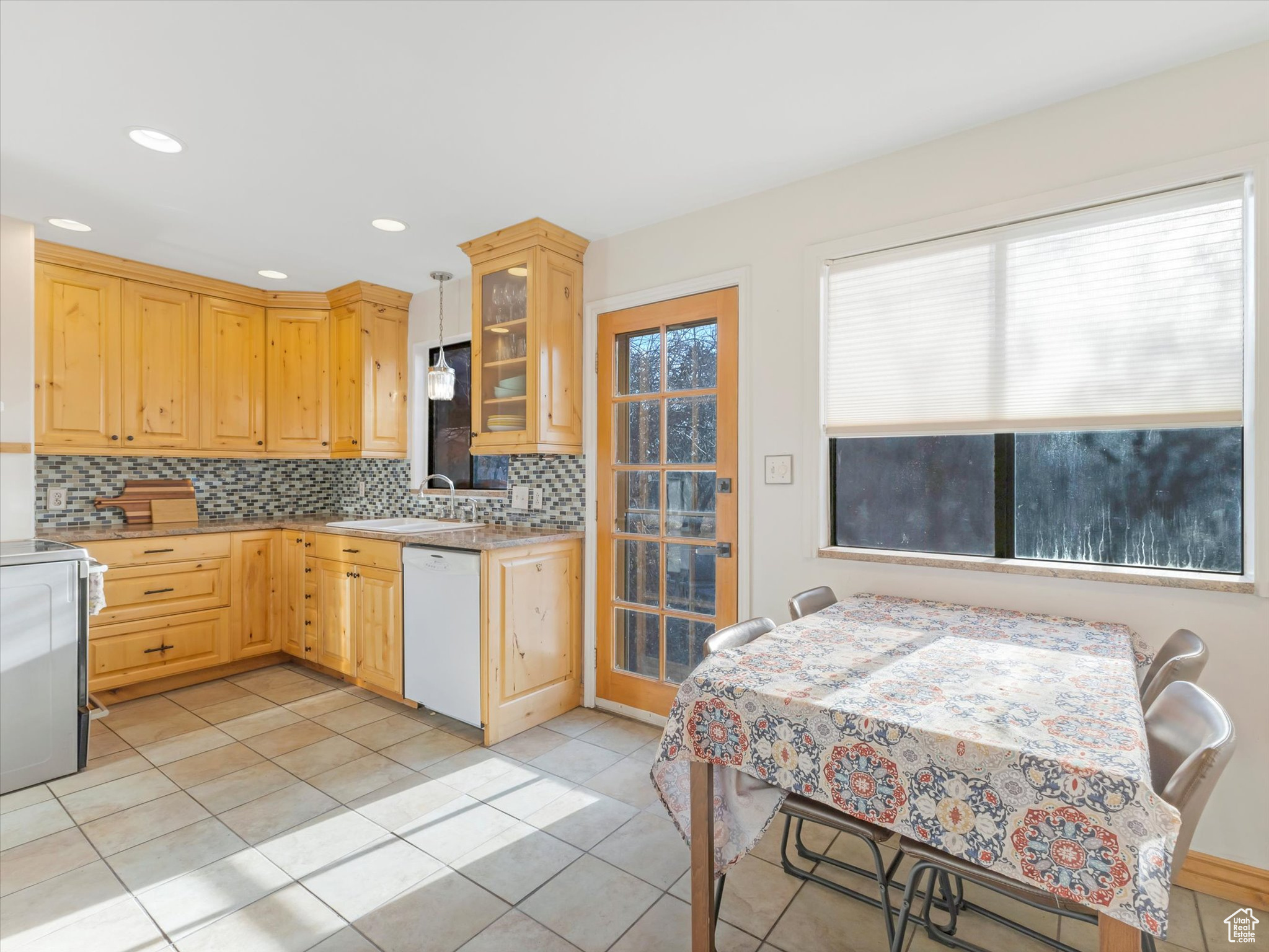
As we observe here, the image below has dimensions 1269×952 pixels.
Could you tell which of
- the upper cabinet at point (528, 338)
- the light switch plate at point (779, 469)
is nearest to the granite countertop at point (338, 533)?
the upper cabinet at point (528, 338)

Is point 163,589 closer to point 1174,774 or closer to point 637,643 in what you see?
point 637,643

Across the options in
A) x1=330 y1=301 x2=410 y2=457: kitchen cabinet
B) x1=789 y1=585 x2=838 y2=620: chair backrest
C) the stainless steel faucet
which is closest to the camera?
x1=789 y1=585 x2=838 y2=620: chair backrest

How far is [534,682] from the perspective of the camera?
319 cm

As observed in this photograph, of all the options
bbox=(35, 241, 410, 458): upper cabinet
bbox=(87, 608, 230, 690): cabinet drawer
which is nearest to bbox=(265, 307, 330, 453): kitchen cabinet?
bbox=(35, 241, 410, 458): upper cabinet

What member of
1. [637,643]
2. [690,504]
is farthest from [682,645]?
[690,504]

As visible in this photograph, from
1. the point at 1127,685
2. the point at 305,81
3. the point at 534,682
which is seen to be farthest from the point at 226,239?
the point at 1127,685

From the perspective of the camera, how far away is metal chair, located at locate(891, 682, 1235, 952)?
1080 mm

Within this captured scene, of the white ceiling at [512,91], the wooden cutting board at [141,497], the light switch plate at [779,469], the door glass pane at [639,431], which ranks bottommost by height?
the wooden cutting board at [141,497]

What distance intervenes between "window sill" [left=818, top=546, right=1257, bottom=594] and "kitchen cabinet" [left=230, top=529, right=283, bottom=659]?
3.49 meters

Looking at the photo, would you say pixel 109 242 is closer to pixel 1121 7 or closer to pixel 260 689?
pixel 260 689

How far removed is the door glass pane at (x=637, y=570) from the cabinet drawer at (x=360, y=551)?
3.84ft

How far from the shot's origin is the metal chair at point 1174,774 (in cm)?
108

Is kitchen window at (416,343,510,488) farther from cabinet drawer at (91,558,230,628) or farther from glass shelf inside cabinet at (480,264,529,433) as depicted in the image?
cabinet drawer at (91,558,230,628)

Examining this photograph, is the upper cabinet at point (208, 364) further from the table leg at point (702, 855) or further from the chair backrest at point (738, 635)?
the table leg at point (702, 855)
